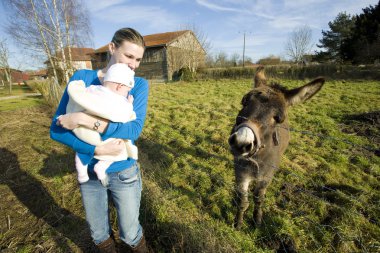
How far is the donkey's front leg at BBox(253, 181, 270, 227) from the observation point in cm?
295

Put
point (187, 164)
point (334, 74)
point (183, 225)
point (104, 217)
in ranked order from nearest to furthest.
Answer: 1. point (104, 217)
2. point (183, 225)
3. point (187, 164)
4. point (334, 74)

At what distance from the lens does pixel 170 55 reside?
32.4 m

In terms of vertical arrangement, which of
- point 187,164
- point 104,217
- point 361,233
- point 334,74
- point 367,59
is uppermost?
point 367,59

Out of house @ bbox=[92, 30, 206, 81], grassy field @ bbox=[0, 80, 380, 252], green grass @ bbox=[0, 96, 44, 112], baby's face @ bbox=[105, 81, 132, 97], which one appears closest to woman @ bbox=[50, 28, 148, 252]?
baby's face @ bbox=[105, 81, 132, 97]

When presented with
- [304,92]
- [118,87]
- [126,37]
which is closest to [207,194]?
[304,92]

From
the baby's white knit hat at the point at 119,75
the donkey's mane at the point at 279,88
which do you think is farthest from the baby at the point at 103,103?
the donkey's mane at the point at 279,88

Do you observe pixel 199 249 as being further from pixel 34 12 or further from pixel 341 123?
pixel 34 12

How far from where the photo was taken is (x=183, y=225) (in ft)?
8.76

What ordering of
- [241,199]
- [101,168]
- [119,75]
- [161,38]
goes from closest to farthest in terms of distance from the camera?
Answer: [119,75] < [101,168] < [241,199] < [161,38]

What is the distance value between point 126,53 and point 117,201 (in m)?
1.41

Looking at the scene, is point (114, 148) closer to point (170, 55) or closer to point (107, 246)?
point (107, 246)

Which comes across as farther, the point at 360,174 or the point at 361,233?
the point at 360,174

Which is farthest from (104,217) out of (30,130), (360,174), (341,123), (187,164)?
(341,123)

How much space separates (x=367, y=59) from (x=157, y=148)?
1079 inches
